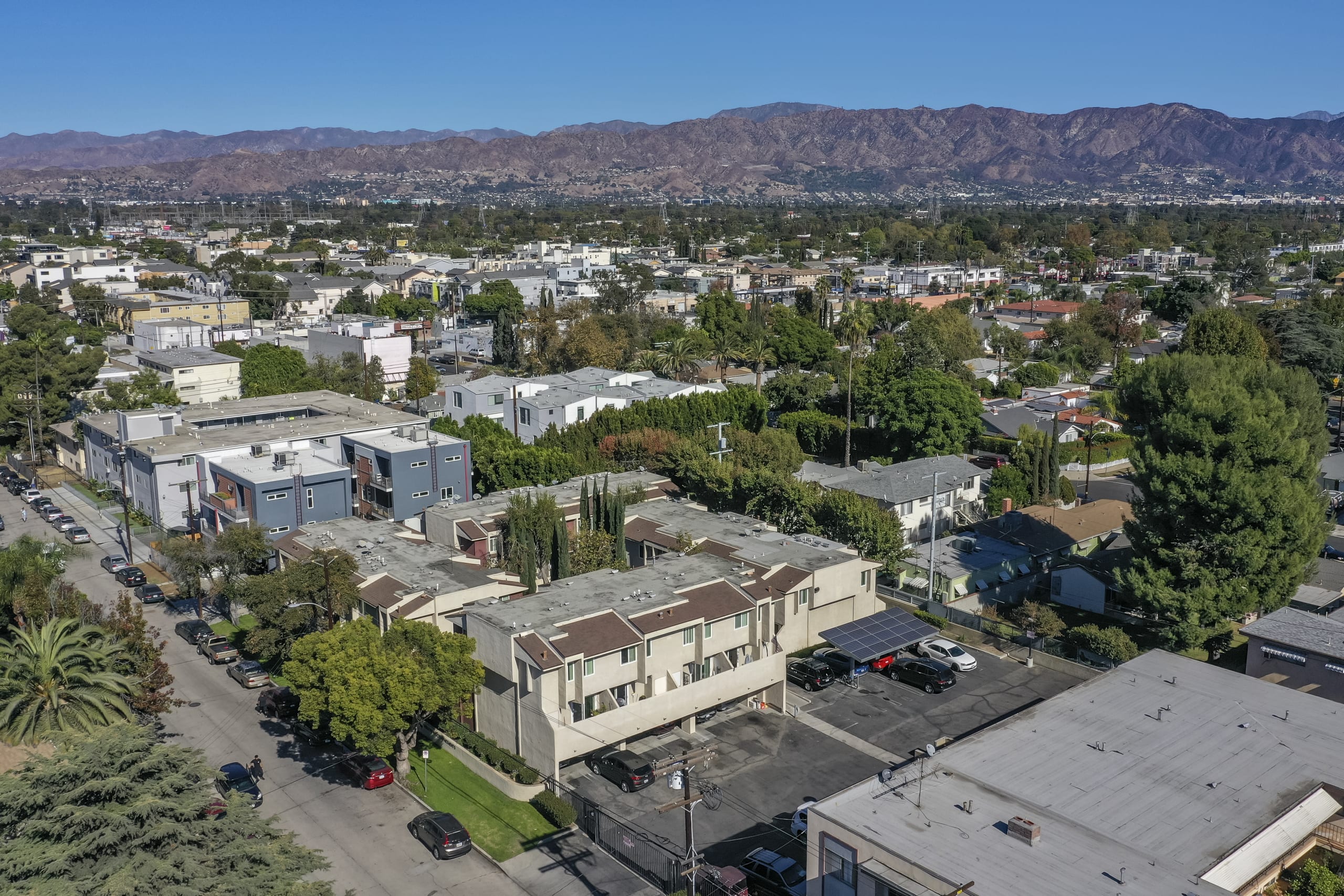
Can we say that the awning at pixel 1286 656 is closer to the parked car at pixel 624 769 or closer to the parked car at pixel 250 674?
the parked car at pixel 624 769

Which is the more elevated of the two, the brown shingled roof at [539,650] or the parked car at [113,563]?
the brown shingled roof at [539,650]

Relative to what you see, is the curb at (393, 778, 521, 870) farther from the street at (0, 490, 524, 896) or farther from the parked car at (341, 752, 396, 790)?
the parked car at (341, 752, 396, 790)

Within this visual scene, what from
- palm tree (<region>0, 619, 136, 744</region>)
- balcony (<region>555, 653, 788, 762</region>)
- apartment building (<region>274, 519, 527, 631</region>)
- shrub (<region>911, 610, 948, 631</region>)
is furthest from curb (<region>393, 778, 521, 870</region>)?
shrub (<region>911, 610, 948, 631</region>)

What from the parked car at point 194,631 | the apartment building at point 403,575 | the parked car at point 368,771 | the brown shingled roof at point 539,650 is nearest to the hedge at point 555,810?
the brown shingled roof at point 539,650

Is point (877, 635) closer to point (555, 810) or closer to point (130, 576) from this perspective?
point (555, 810)

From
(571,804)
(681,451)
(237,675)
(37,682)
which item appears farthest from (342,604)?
(681,451)
